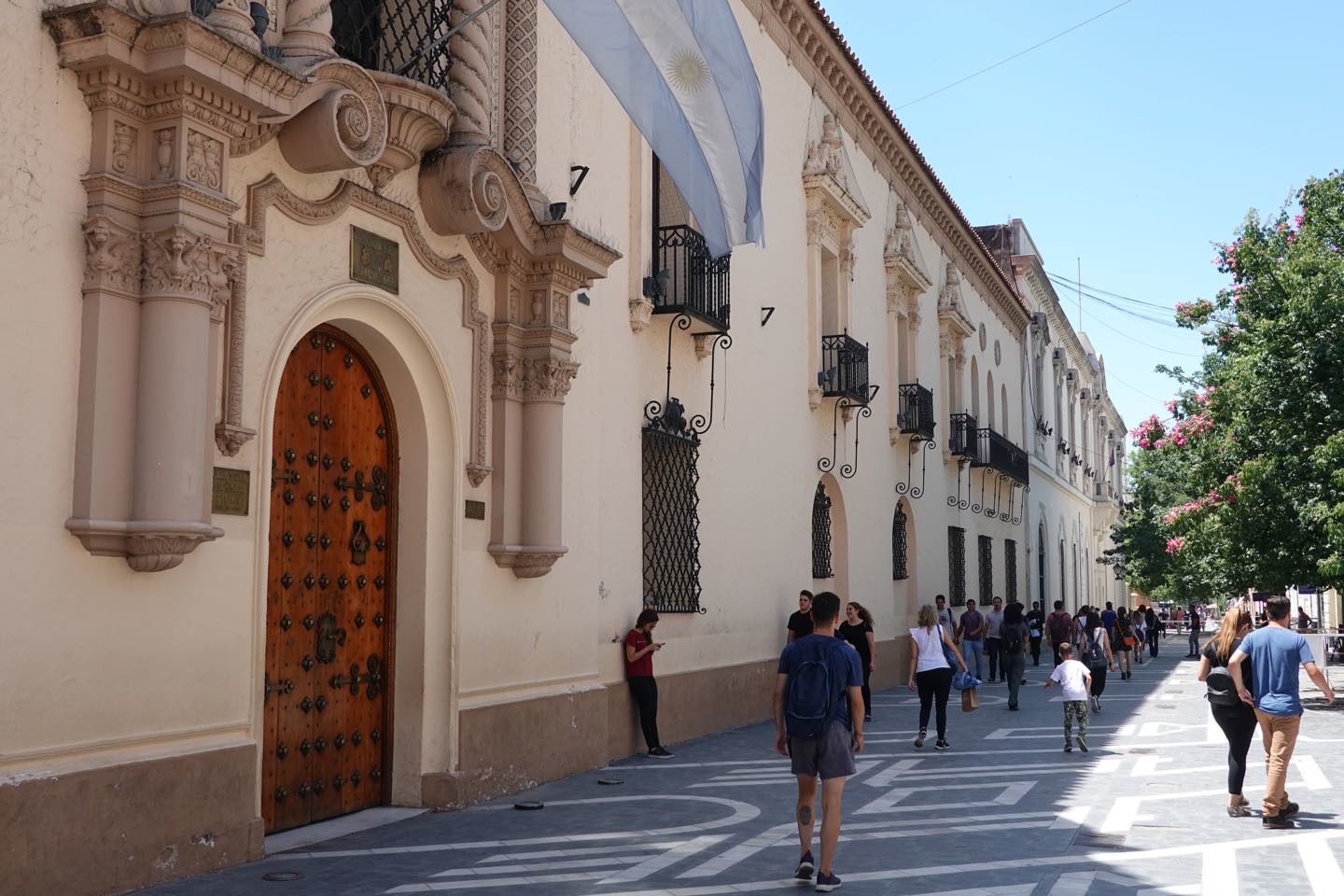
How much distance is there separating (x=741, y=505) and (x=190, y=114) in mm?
9888

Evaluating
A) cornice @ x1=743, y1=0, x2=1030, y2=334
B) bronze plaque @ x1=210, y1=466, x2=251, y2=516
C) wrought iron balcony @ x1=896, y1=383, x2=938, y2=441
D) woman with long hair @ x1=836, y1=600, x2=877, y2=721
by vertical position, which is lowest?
woman with long hair @ x1=836, y1=600, x2=877, y2=721

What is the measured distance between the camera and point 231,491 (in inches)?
302

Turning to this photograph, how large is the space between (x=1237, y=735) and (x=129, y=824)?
7458mm

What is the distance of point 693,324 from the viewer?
14.4 meters

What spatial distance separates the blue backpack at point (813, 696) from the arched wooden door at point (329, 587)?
3442mm

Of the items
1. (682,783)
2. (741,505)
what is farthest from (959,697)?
(682,783)

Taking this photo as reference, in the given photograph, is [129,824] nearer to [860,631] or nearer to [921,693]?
[921,693]

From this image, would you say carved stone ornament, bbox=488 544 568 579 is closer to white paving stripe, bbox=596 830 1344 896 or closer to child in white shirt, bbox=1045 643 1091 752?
white paving stripe, bbox=596 830 1344 896

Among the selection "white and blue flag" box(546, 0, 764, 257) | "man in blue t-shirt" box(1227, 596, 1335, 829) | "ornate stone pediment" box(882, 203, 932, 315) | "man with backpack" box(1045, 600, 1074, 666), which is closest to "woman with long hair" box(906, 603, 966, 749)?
"man in blue t-shirt" box(1227, 596, 1335, 829)

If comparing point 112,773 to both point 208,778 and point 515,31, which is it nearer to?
point 208,778

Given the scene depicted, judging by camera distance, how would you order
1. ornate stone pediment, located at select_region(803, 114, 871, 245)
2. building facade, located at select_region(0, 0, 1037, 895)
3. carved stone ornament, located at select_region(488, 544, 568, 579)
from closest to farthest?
building facade, located at select_region(0, 0, 1037, 895)
carved stone ornament, located at select_region(488, 544, 568, 579)
ornate stone pediment, located at select_region(803, 114, 871, 245)

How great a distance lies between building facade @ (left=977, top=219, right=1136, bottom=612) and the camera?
137 feet

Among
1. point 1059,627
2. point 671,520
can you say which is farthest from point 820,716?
point 1059,627

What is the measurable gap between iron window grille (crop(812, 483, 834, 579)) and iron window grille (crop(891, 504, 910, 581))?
3.59 meters
